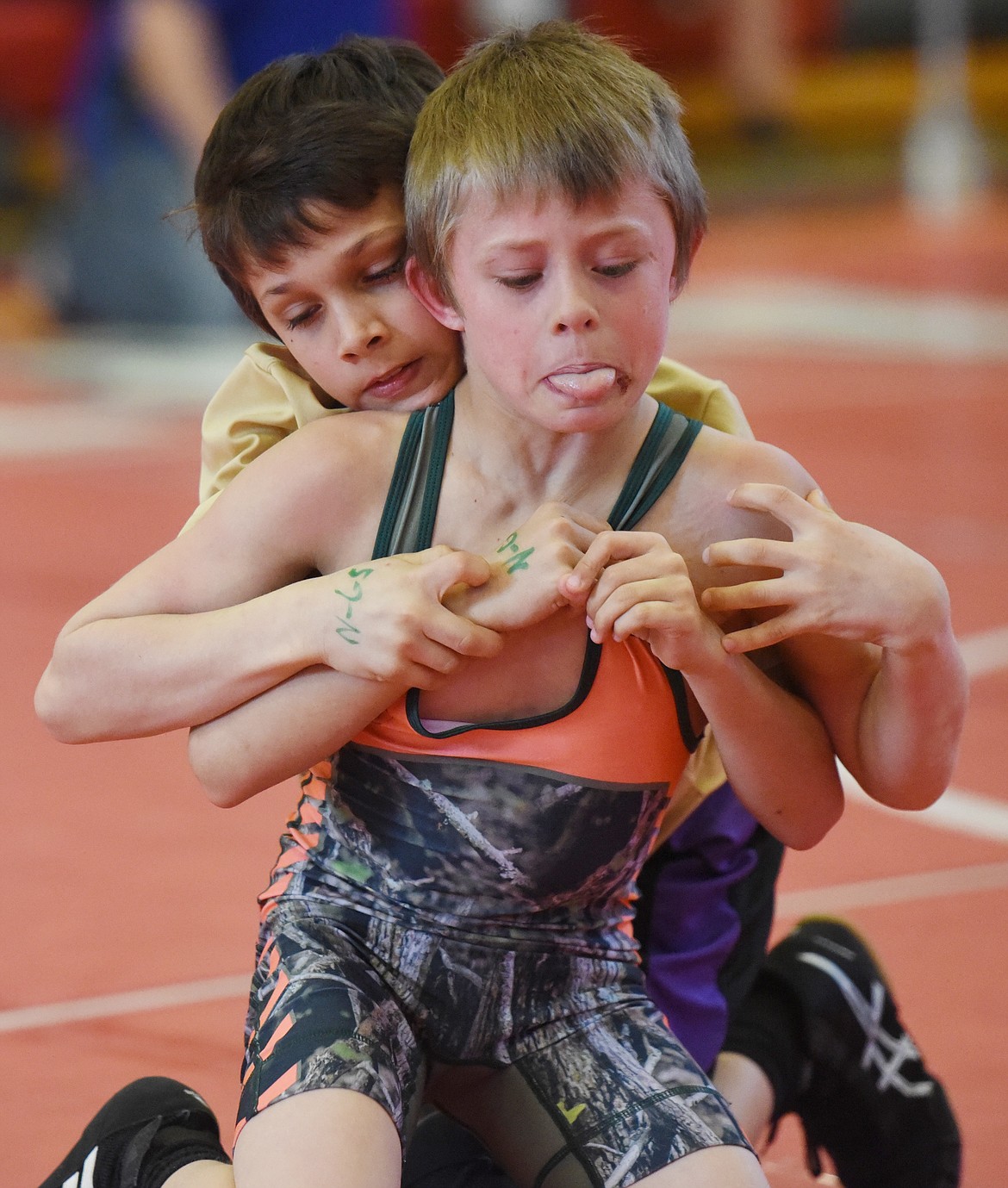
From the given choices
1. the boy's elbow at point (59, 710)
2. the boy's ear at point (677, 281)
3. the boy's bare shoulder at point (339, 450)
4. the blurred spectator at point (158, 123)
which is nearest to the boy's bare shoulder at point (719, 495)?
the boy's ear at point (677, 281)

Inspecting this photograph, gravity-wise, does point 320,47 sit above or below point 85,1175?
above

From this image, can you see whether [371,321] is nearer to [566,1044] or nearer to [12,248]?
[566,1044]

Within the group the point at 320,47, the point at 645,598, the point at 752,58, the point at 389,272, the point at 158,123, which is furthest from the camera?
the point at 752,58

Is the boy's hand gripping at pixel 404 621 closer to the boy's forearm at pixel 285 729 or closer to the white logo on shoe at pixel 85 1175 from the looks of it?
the boy's forearm at pixel 285 729

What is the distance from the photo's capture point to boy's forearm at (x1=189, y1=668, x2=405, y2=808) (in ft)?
4.84

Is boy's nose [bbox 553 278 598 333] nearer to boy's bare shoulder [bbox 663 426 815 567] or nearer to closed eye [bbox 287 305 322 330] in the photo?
boy's bare shoulder [bbox 663 426 815 567]

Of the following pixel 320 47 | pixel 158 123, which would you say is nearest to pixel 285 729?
pixel 320 47

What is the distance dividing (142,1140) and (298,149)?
→ 0.79 meters

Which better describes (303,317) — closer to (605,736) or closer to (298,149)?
(298,149)

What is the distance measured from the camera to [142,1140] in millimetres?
1569

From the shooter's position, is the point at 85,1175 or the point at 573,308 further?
the point at 85,1175

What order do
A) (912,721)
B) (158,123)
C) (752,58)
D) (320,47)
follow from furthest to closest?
(752,58)
(158,123)
(320,47)
(912,721)

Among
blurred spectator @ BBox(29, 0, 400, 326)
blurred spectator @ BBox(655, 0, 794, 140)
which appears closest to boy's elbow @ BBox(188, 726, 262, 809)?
blurred spectator @ BBox(29, 0, 400, 326)

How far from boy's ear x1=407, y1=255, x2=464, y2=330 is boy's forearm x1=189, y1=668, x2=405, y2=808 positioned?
277 millimetres
